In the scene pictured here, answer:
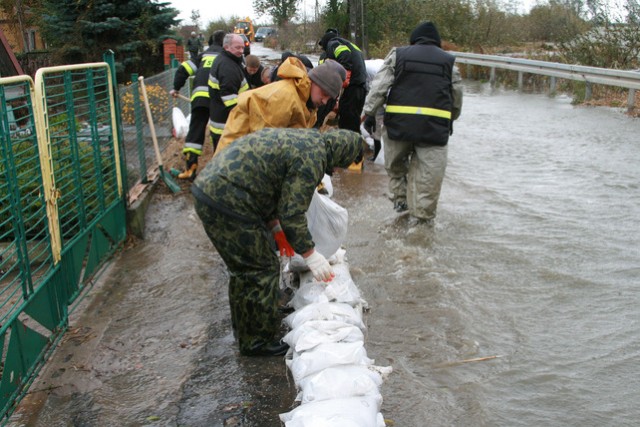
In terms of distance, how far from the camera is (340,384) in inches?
108

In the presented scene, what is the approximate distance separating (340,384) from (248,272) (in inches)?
37.9

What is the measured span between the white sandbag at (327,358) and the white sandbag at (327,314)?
330 mm

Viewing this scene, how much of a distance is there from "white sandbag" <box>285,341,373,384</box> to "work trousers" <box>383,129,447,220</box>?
3.05 meters

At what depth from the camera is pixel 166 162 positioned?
8539 millimetres

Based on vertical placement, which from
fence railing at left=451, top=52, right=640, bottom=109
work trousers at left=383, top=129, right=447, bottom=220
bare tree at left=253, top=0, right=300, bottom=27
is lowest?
work trousers at left=383, top=129, right=447, bottom=220

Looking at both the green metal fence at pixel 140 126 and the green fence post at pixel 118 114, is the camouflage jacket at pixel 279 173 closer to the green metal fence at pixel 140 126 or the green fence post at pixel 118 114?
the green fence post at pixel 118 114

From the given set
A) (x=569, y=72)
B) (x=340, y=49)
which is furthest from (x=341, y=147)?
(x=569, y=72)

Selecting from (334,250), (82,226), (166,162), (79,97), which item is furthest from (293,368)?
(166,162)

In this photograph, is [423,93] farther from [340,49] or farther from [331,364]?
[331,364]

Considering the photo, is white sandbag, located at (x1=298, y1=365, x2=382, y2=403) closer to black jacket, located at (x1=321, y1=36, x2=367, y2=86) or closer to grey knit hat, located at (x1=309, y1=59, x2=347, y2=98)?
grey knit hat, located at (x1=309, y1=59, x2=347, y2=98)

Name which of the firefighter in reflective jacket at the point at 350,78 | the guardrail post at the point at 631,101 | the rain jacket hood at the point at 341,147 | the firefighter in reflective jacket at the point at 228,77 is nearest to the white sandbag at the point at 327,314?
the rain jacket hood at the point at 341,147

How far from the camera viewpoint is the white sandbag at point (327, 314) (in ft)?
11.3

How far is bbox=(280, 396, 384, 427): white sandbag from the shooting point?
8.12 ft

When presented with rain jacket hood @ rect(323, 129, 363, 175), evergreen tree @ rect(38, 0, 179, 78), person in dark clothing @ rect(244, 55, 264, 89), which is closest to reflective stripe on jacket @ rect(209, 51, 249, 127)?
person in dark clothing @ rect(244, 55, 264, 89)
